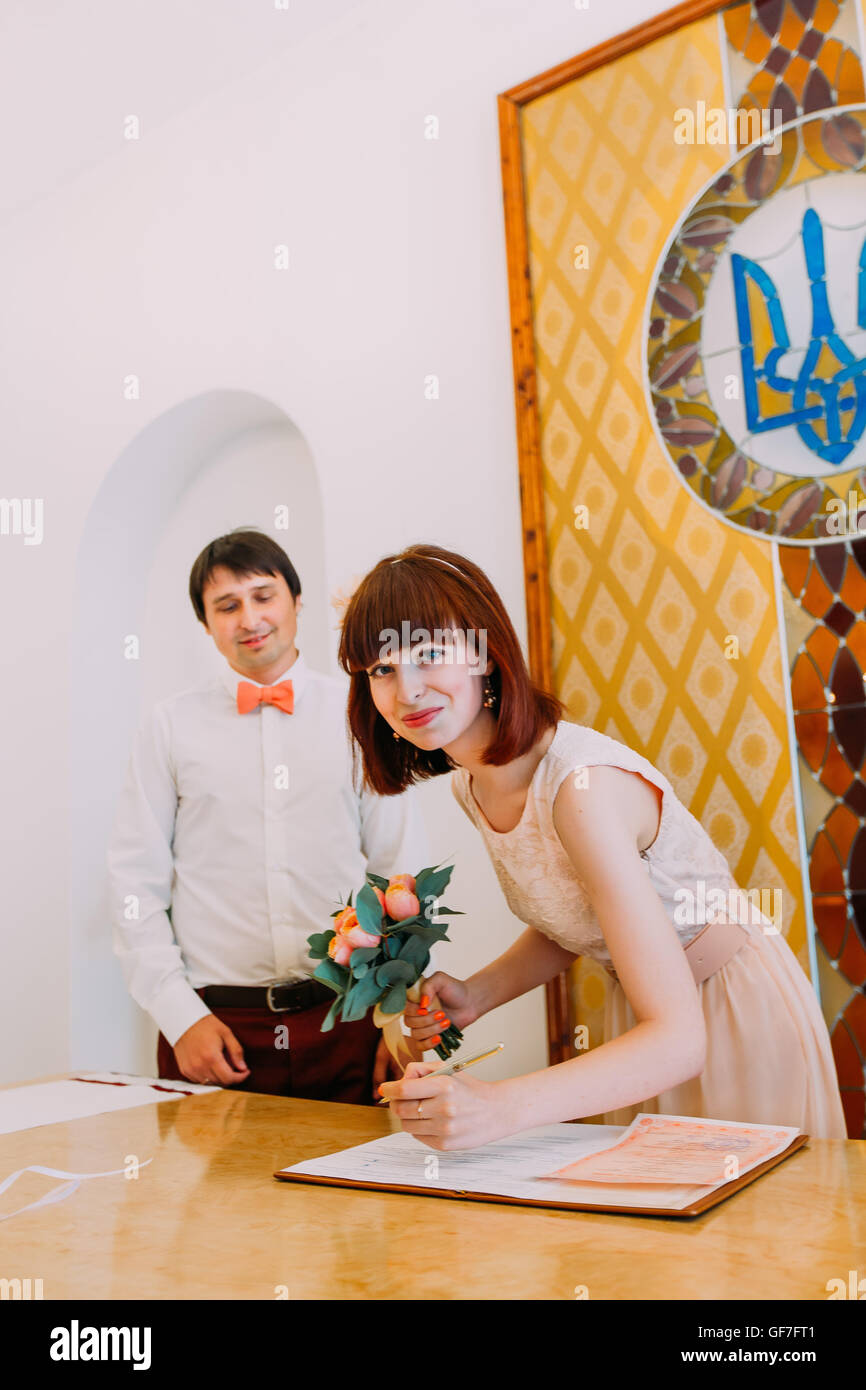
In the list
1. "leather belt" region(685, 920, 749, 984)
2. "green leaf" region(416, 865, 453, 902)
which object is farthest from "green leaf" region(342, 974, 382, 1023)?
"leather belt" region(685, 920, 749, 984)

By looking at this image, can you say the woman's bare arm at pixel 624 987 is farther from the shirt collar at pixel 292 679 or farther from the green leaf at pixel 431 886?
the shirt collar at pixel 292 679

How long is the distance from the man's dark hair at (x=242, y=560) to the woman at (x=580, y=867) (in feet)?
2.64

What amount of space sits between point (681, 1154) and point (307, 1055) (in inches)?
45.3

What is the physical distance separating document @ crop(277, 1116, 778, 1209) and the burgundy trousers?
821 mm

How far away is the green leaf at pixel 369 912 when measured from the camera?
1479 millimetres

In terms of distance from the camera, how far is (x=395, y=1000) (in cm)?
149

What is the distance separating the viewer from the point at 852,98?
7.52 ft

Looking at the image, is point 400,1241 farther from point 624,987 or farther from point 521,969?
point 521,969

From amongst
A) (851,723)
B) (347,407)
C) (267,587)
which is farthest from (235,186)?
(851,723)

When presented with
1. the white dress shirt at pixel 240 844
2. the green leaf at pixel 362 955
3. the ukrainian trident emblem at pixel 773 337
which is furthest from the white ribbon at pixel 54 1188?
the ukrainian trident emblem at pixel 773 337

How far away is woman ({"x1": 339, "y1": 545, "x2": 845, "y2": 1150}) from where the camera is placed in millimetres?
1328

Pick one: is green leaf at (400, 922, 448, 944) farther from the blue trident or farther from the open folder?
the blue trident

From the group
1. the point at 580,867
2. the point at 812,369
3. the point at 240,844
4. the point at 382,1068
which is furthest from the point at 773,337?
the point at 382,1068

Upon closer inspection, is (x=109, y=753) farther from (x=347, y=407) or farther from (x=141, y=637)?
(x=347, y=407)
